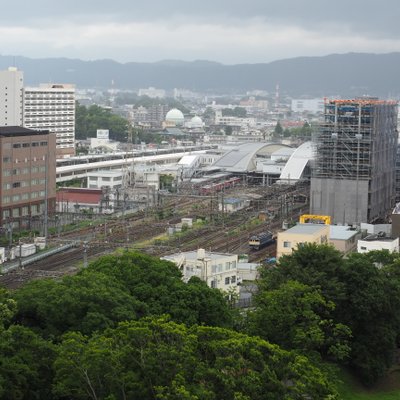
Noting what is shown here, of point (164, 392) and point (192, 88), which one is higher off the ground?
point (192, 88)

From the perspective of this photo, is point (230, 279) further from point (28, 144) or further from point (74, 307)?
point (28, 144)

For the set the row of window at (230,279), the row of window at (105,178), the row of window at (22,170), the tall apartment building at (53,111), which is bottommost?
the row of window at (230,279)

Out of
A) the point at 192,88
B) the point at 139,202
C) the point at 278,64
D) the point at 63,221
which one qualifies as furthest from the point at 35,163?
the point at 278,64

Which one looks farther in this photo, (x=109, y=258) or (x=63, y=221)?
(x=63, y=221)

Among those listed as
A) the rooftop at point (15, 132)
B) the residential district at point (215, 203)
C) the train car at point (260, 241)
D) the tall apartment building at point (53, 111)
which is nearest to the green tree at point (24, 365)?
the residential district at point (215, 203)

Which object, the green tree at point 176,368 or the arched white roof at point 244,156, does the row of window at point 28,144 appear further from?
the green tree at point 176,368

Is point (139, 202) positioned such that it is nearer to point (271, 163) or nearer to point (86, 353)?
point (271, 163)

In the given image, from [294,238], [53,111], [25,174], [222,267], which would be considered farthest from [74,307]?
[53,111]
